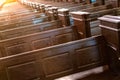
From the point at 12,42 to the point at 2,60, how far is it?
55.2 inches

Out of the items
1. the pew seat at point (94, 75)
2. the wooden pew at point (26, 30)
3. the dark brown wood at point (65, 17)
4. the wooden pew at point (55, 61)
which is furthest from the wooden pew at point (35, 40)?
the pew seat at point (94, 75)

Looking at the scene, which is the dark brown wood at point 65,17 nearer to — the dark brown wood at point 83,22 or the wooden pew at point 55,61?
the dark brown wood at point 83,22

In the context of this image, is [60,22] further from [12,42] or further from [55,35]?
[12,42]

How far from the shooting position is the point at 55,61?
274cm

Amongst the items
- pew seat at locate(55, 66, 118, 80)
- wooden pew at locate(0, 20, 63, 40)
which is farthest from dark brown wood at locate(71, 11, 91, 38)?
wooden pew at locate(0, 20, 63, 40)

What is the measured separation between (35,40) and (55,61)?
137 centimetres

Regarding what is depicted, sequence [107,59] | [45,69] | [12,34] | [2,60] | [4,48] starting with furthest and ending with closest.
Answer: [12,34] → [4,48] → [107,59] → [45,69] → [2,60]

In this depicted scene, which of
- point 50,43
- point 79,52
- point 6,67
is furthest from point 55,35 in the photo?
point 6,67

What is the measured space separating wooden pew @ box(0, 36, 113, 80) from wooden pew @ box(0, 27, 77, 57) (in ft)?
4.05

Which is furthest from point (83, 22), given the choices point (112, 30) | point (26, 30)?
point (26, 30)

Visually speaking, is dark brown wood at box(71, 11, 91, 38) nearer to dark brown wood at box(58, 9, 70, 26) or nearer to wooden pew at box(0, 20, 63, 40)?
dark brown wood at box(58, 9, 70, 26)

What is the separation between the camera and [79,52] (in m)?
2.84

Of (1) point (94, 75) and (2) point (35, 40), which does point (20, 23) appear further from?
(1) point (94, 75)

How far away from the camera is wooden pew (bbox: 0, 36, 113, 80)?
257cm
